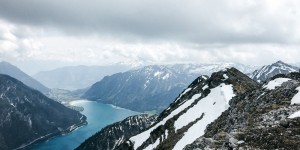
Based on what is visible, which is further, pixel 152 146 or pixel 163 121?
pixel 163 121

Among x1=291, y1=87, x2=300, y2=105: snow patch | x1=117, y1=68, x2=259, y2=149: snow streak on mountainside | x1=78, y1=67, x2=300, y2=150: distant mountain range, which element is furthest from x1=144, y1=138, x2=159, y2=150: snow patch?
x1=291, y1=87, x2=300, y2=105: snow patch

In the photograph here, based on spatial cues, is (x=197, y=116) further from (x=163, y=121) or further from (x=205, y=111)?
(x=163, y=121)

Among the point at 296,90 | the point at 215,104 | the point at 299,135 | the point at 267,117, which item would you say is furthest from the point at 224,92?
the point at 299,135

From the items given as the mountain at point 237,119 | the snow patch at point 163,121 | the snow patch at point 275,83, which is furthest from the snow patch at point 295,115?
the snow patch at point 163,121

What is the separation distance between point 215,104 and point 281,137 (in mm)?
79973

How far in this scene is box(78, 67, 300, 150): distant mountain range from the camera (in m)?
30.9

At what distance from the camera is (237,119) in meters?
54.5

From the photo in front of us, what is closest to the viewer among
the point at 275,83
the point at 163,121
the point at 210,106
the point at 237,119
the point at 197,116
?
the point at 237,119

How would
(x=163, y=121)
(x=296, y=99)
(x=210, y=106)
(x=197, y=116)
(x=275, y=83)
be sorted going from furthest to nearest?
(x=163, y=121) → (x=210, y=106) → (x=197, y=116) → (x=275, y=83) → (x=296, y=99)

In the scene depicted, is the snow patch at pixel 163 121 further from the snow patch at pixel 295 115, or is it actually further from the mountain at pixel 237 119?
the snow patch at pixel 295 115

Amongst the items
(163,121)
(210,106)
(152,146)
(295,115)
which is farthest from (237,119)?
(163,121)

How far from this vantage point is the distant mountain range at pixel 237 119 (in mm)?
30916

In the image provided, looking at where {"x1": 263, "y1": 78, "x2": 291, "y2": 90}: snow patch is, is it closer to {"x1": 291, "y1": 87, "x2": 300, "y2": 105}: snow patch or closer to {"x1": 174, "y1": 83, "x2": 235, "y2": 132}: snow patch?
{"x1": 291, "y1": 87, "x2": 300, "y2": 105}: snow patch

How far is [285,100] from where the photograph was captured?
51.5 metres
